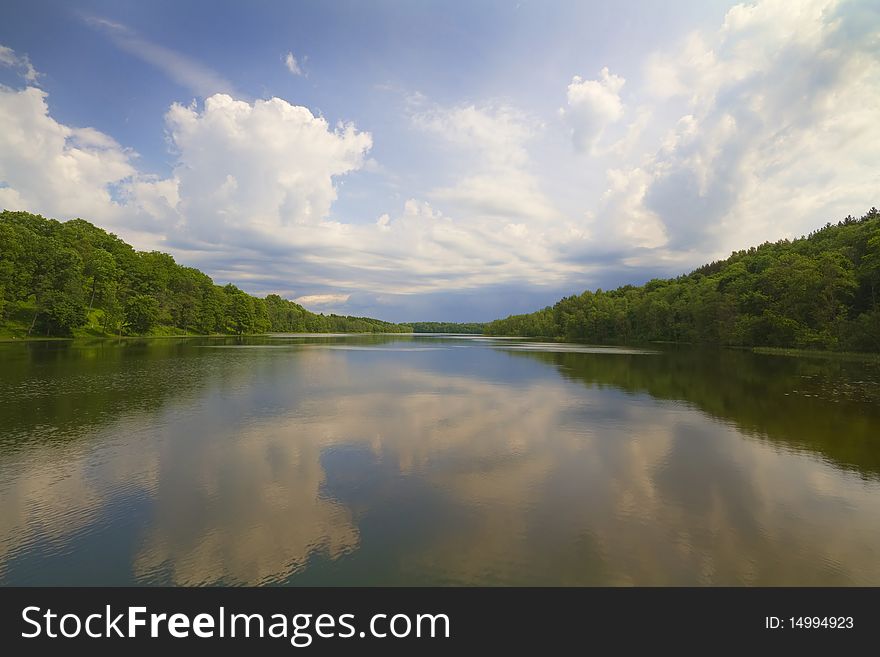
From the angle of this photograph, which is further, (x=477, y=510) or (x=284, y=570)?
(x=477, y=510)

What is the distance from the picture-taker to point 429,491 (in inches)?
444

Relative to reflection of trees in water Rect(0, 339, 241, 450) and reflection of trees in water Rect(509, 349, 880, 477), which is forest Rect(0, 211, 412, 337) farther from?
reflection of trees in water Rect(509, 349, 880, 477)

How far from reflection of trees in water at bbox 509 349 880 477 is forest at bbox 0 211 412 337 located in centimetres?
7775

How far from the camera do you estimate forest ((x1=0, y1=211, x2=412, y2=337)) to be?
65.3 meters

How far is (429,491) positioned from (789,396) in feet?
90.9

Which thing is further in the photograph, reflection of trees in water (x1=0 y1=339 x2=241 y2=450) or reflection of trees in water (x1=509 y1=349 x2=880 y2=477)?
reflection of trees in water (x1=509 y1=349 x2=880 y2=477)

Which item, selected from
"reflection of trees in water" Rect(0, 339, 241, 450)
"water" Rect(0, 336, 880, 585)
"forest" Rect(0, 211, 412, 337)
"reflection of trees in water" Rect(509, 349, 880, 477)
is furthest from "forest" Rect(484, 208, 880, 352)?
"forest" Rect(0, 211, 412, 337)

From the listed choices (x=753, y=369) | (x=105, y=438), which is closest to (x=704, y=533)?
(x=105, y=438)

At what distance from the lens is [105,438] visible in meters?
15.4

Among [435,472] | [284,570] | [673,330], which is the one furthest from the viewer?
[673,330]

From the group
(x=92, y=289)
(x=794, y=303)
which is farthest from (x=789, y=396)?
(x=92, y=289)

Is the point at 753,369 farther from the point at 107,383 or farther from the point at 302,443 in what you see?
the point at 107,383

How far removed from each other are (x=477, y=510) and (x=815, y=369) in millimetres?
49194
